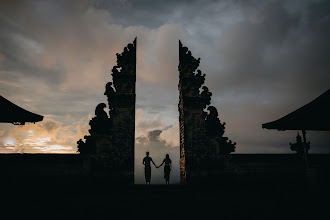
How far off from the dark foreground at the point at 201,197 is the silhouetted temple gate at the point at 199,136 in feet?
1.92

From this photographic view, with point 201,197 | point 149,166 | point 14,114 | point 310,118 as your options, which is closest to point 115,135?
point 149,166

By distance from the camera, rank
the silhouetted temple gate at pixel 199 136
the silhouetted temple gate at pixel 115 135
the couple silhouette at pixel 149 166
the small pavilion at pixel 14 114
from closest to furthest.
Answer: the small pavilion at pixel 14 114 → the silhouetted temple gate at pixel 115 135 → the silhouetted temple gate at pixel 199 136 → the couple silhouette at pixel 149 166

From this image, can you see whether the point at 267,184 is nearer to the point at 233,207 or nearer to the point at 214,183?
the point at 214,183

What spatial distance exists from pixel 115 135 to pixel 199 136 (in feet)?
13.0

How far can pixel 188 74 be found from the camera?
980cm

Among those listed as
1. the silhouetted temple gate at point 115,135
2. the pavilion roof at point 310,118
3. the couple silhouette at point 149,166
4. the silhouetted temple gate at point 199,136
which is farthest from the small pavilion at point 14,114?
the pavilion roof at point 310,118

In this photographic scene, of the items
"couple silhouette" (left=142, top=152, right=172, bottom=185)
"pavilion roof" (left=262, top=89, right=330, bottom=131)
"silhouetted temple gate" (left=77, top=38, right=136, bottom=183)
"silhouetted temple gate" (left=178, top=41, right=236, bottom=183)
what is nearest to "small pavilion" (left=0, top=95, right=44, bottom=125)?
"silhouetted temple gate" (left=77, top=38, right=136, bottom=183)

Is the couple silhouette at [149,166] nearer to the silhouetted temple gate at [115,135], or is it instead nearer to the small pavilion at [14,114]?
the silhouetted temple gate at [115,135]

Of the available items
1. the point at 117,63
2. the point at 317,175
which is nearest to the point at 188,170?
the point at 317,175

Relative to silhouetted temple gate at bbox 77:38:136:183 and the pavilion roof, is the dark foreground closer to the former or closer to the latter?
silhouetted temple gate at bbox 77:38:136:183

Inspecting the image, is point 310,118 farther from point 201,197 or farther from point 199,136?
point 201,197

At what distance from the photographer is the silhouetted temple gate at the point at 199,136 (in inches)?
338

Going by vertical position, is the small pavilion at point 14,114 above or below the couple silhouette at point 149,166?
Result: above

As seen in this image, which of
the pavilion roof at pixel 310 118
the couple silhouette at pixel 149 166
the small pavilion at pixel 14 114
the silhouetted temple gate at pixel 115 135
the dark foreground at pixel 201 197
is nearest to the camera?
the dark foreground at pixel 201 197
